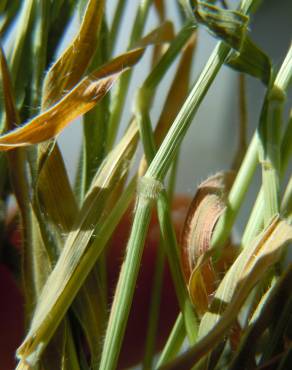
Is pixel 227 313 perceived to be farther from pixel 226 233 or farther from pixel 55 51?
pixel 55 51

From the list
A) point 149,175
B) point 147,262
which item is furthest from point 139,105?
point 147,262

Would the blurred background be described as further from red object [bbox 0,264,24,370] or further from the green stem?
the green stem

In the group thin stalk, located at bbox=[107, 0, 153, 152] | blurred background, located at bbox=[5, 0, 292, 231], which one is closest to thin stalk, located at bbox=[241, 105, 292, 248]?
thin stalk, located at bbox=[107, 0, 153, 152]

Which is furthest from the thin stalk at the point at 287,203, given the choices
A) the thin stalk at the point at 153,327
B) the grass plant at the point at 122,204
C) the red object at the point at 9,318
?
the red object at the point at 9,318

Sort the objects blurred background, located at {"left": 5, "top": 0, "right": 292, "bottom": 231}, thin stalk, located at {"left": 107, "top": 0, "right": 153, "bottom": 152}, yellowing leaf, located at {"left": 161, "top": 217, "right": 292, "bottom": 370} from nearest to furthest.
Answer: yellowing leaf, located at {"left": 161, "top": 217, "right": 292, "bottom": 370}
thin stalk, located at {"left": 107, "top": 0, "right": 153, "bottom": 152}
blurred background, located at {"left": 5, "top": 0, "right": 292, "bottom": 231}

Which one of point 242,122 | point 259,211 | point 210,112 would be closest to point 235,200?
point 259,211

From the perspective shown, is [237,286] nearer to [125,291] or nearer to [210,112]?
[125,291]

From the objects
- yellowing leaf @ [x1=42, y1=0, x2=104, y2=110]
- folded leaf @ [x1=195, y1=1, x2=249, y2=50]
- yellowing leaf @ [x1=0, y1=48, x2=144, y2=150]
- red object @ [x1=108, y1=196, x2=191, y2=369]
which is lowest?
red object @ [x1=108, y1=196, x2=191, y2=369]
